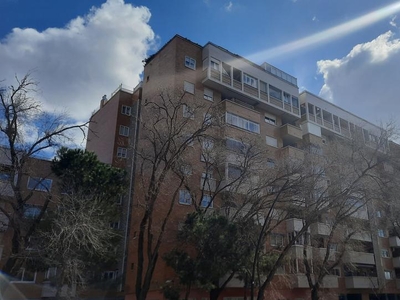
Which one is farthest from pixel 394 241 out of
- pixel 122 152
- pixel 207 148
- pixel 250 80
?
pixel 122 152

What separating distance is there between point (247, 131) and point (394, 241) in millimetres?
24038

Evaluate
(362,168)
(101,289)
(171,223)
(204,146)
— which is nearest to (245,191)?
(204,146)

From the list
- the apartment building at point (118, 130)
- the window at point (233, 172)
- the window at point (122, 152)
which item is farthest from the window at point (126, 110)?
the window at point (233, 172)

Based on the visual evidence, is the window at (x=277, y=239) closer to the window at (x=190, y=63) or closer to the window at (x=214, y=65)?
the window at (x=214, y=65)

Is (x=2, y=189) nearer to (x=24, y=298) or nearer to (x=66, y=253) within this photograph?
(x=66, y=253)

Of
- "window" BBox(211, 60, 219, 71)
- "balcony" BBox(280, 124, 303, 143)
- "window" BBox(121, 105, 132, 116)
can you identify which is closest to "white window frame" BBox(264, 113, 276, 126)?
"balcony" BBox(280, 124, 303, 143)

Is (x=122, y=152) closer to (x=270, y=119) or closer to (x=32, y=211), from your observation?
(x=32, y=211)

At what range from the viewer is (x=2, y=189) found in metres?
19.1

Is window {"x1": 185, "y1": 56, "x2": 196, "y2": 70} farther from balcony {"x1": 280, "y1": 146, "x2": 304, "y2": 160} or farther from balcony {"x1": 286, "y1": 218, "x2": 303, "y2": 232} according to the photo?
balcony {"x1": 286, "y1": 218, "x2": 303, "y2": 232}

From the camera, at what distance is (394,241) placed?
43.6 meters

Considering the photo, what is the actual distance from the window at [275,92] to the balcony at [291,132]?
9.91 feet

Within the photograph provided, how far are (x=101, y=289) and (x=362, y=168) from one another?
744 inches

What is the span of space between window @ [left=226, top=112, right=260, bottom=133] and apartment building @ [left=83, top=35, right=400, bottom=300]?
9cm

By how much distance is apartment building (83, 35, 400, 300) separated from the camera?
93.5ft
